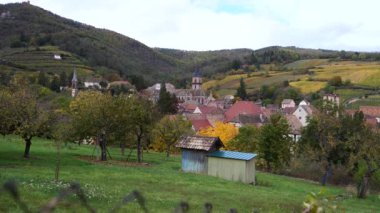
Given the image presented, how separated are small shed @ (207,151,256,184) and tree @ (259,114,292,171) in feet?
41.1

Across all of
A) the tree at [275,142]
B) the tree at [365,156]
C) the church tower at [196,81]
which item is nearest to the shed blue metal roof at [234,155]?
the tree at [365,156]

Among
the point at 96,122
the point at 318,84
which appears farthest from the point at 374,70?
the point at 96,122

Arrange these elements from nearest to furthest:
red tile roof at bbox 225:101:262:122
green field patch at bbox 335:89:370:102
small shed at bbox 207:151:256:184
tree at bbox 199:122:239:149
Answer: small shed at bbox 207:151:256:184 → tree at bbox 199:122:239:149 → red tile roof at bbox 225:101:262:122 → green field patch at bbox 335:89:370:102

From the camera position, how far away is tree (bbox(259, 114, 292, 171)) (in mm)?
51188

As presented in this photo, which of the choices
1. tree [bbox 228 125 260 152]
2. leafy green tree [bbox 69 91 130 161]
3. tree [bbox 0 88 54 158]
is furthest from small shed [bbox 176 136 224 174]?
tree [bbox 228 125 260 152]

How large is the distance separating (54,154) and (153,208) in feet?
74.6

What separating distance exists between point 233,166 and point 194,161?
4.39 metres

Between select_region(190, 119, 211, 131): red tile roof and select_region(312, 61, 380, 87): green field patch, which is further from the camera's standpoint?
select_region(312, 61, 380, 87): green field patch

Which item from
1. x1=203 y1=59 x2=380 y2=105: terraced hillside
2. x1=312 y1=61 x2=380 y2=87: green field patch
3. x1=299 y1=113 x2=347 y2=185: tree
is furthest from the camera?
x1=312 y1=61 x2=380 y2=87: green field patch

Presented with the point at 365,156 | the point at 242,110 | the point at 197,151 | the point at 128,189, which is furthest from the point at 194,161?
the point at 242,110

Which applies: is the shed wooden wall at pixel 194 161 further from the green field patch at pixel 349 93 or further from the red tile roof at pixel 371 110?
the green field patch at pixel 349 93

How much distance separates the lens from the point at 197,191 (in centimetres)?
2645

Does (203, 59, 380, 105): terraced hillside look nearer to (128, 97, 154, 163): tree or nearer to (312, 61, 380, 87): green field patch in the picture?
(312, 61, 380, 87): green field patch

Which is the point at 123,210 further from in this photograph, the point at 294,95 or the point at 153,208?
the point at 294,95
